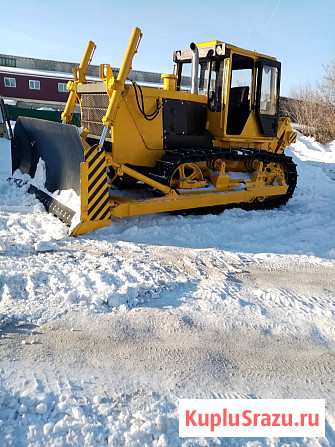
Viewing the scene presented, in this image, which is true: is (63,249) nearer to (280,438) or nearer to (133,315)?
(133,315)

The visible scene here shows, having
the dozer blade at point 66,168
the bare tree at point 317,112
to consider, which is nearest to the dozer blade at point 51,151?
the dozer blade at point 66,168

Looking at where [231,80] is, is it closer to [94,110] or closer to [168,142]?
[168,142]

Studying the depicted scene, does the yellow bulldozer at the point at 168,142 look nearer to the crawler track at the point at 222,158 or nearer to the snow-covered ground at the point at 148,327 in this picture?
the crawler track at the point at 222,158

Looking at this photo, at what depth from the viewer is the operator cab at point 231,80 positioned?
6.92 metres

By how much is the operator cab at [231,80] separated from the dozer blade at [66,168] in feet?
7.93

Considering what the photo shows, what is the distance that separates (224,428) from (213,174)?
5.18 meters

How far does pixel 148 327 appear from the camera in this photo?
11.0 ft

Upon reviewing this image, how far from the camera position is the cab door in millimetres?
7348

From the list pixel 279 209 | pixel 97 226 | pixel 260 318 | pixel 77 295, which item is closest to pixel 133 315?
pixel 77 295

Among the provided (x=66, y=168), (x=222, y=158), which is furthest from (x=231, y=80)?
(x=66, y=168)

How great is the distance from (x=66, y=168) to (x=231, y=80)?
3377mm

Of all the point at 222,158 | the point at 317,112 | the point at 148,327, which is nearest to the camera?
the point at 148,327

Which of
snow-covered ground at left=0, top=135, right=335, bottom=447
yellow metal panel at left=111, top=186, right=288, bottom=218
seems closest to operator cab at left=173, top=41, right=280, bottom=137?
yellow metal panel at left=111, top=186, right=288, bottom=218

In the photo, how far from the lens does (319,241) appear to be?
19.2ft
